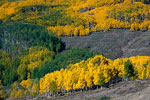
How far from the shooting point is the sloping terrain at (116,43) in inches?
6188

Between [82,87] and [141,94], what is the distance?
30942 mm

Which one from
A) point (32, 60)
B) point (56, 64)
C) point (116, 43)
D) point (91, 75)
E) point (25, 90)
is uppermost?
point (91, 75)

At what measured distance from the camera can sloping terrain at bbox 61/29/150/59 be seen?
157163 mm

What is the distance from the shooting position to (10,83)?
131375 millimetres

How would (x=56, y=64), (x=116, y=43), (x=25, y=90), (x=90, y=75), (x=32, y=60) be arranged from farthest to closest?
(x=116, y=43)
(x=32, y=60)
(x=56, y=64)
(x=25, y=90)
(x=90, y=75)

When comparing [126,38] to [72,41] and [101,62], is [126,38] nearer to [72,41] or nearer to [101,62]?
[72,41]

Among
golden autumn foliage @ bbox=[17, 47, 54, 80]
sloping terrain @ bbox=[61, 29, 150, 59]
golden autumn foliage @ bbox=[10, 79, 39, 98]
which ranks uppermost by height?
sloping terrain @ bbox=[61, 29, 150, 59]

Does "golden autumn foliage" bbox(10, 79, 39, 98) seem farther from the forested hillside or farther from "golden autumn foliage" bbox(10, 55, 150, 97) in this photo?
"golden autumn foliage" bbox(10, 55, 150, 97)

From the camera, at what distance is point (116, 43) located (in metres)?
179

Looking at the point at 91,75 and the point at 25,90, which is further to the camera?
the point at 25,90

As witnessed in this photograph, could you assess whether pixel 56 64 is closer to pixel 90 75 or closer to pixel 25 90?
pixel 25 90

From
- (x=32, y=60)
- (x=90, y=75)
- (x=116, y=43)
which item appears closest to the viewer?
(x=90, y=75)

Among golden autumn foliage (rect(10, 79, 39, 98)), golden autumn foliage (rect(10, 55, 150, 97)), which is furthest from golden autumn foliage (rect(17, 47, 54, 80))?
golden autumn foliage (rect(10, 55, 150, 97))

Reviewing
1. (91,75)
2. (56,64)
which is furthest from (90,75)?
(56,64)
